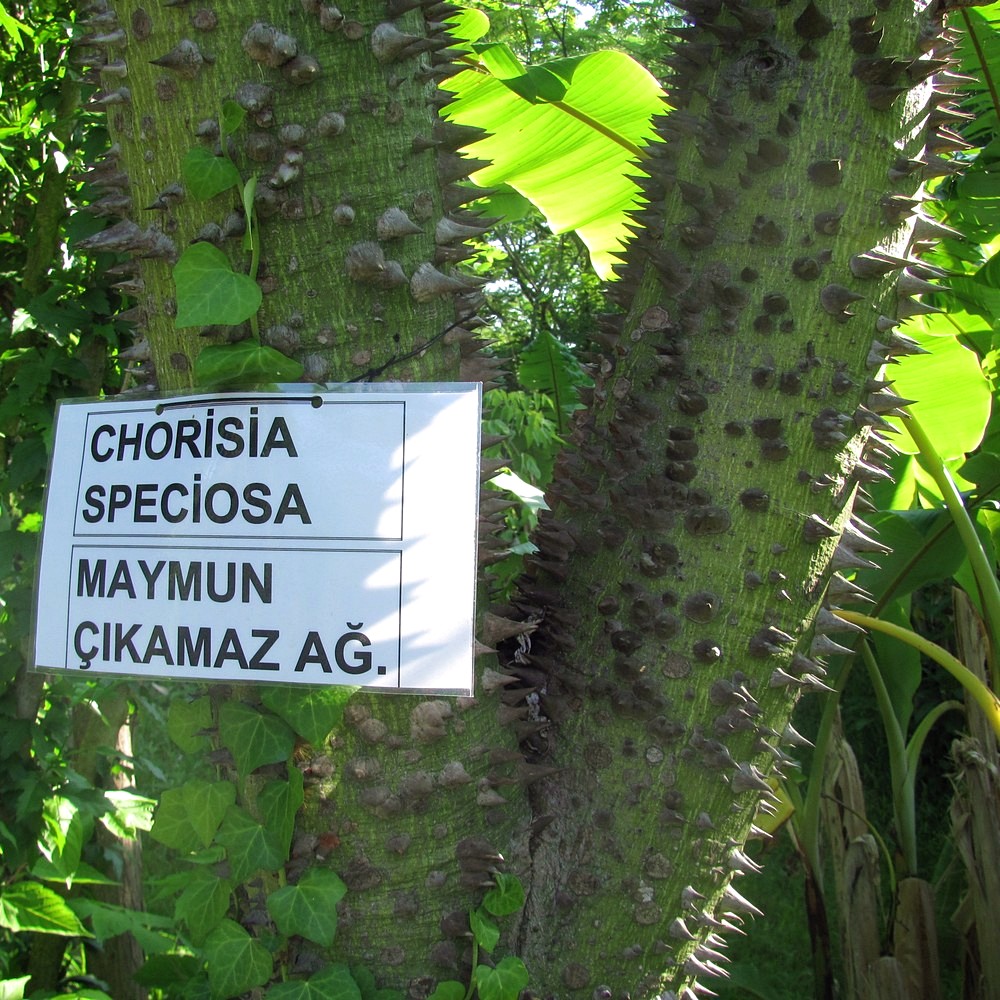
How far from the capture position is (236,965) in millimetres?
885

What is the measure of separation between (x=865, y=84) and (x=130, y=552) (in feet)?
2.78

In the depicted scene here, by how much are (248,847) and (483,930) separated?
0.24 metres

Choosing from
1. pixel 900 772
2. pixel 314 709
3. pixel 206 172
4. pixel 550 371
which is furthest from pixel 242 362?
pixel 900 772

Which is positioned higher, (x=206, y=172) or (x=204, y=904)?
(x=206, y=172)

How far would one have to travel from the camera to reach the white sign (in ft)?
2.76

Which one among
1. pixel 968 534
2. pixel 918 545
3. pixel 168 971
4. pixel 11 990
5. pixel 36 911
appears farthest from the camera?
pixel 918 545

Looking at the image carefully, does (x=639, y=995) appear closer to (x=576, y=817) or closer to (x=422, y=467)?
(x=576, y=817)

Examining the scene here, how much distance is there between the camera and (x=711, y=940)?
40.8 inches

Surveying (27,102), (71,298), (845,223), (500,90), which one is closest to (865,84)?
(845,223)

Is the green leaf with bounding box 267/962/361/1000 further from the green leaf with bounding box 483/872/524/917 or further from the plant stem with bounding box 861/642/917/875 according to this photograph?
the plant stem with bounding box 861/642/917/875

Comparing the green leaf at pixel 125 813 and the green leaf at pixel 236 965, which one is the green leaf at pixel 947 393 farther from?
the green leaf at pixel 125 813

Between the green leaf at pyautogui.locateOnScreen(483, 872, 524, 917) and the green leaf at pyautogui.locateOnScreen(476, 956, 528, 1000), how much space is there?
0.05 metres

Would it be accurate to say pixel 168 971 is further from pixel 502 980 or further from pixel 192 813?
pixel 502 980

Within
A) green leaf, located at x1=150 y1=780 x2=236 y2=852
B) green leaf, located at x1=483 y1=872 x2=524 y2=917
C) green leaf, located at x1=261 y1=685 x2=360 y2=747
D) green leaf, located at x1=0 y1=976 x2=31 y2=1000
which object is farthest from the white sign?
green leaf, located at x1=0 y1=976 x2=31 y2=1000
